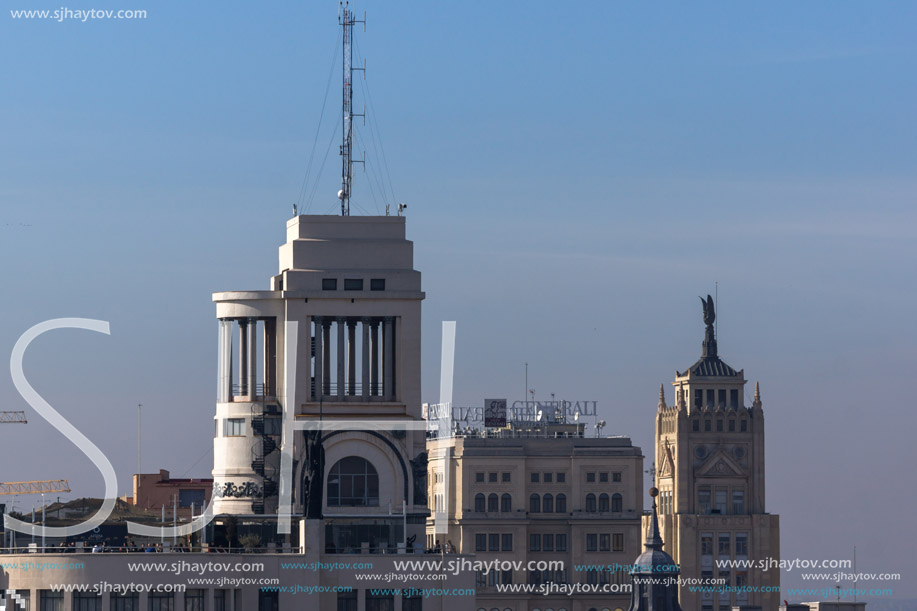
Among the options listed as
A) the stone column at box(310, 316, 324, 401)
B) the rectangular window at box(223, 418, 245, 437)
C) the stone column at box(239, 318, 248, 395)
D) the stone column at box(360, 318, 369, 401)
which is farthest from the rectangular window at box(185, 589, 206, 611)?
the stone column at box(360, 318, 369, 401)

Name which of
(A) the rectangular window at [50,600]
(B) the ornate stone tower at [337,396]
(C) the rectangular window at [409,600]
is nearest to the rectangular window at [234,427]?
(B) the ornate stone tower at [337,396]

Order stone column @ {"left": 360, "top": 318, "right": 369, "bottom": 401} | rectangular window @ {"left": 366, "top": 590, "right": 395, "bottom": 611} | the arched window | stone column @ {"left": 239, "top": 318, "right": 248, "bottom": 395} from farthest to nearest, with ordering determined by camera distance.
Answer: stone column @ {"left": 239, "top": 318, "right": 248, "bottom": 395}
stone column @ {"left": 360, "top": 318, "right": 369, "bottom": 401}
the arched window
rectangular window @ {"left": 366, "top": 590, "right": 395, "bottom": 611}

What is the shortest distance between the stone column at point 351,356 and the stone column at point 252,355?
268 inches

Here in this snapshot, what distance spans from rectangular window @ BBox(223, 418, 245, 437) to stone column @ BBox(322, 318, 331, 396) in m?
6.49

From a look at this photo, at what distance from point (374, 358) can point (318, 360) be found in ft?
13.8

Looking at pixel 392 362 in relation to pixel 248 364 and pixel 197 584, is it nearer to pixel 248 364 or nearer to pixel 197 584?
pixel 248 364

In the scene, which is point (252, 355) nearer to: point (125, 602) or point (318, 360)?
point (318, 360)

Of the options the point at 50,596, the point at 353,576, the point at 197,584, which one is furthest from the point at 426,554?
the point at 50,596

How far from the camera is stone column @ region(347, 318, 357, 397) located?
6432 inches

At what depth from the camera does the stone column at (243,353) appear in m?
164

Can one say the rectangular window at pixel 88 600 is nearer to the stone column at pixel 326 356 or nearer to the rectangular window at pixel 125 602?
the rectangular window at pixel 125 602

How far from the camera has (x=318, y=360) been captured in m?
163

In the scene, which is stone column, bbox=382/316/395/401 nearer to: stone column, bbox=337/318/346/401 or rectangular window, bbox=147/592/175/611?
stone column, bbox=337/318/346/401

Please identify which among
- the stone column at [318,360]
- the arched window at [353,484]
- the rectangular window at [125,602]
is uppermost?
the stone column at [318,360]
